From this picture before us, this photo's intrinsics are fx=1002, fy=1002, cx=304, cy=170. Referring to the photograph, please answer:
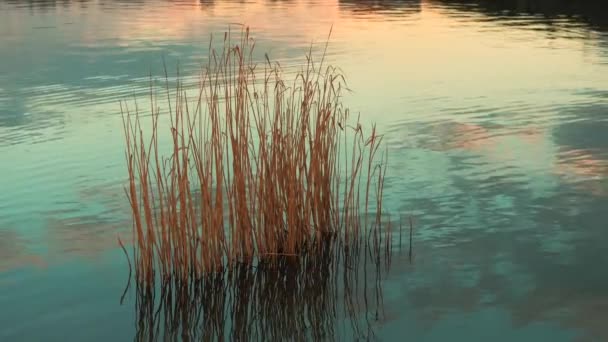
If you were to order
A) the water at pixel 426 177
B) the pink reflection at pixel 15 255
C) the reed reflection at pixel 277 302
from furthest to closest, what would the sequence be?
the pink reflection at pixel 15 255 → the water at pixel 426 177 → the reed reflection at pixel 277 302

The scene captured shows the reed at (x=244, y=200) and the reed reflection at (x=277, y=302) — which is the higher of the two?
the reed at (x=244, y=200)

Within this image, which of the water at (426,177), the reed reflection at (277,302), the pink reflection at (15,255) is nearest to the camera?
the reed reflection at (277,302)

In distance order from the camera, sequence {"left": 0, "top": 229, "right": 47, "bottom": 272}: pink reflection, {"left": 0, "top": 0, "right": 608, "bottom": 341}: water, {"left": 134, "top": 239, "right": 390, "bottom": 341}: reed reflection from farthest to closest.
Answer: {"left": 0, "top": 229, "right": 47, "bottom": 272}: pink reflection → {"left": 0, "top": 0, "right": 608, "bottom": 341}: water → {"left": 134, "top": 239, "right": 390, "bottom": 341}: reed reflection

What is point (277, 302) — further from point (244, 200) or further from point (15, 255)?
point (15, 255)

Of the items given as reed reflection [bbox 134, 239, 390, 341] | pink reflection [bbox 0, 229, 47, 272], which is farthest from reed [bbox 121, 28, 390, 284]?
pink reflection [bbox 0, 229, 47, 272]

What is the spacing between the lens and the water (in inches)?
277

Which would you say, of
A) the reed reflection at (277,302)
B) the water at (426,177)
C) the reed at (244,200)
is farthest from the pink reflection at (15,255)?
the reed reflection at (277,302)

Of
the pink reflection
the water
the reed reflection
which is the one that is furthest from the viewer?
the pink reflection

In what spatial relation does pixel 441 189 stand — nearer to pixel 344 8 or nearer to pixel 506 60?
pixel 506 60

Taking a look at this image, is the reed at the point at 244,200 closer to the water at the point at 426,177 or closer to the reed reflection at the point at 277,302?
the reed reflection at the point at 277,302

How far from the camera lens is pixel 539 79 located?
1906cm

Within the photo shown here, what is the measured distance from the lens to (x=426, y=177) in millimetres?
10859

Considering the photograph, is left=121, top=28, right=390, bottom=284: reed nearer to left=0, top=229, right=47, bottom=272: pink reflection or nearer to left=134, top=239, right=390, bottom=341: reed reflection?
left=134, top=239, right=390, bottom=341: reed reflection

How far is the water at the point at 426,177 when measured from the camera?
7.05 m
